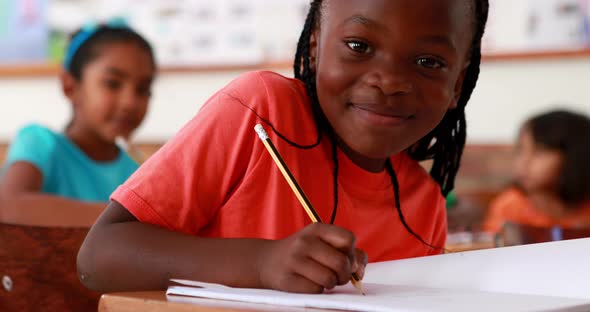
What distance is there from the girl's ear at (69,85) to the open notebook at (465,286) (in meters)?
1.81

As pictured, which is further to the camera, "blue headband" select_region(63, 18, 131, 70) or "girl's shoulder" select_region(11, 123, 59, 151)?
"blue headband" select_region(63, 18, 131, 70)

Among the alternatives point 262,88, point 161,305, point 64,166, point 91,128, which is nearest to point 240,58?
point 91,128

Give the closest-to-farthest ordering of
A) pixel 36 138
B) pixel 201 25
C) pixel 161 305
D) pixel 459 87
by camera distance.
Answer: pixel 161 305 → pixel 459 87 → pixel 36 138 → pixel 201 25

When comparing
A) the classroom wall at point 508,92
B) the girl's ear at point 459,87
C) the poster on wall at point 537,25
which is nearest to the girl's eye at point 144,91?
the classroom wall at point 508,92

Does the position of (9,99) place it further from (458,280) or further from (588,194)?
(458,280)

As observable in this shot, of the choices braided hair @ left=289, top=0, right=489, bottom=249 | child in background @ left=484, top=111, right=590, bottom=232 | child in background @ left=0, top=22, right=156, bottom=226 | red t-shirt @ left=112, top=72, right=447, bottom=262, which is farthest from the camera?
child in background @ left=484, top=111, right=590, bottom=232

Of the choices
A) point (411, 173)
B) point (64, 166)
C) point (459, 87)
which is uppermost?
point (459, 87)

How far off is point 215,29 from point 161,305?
304cm

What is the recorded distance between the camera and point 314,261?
0.67 m

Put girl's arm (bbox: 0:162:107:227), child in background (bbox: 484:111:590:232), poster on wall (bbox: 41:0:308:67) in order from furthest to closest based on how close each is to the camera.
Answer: poster on wall (bbox: 41:0:308:67), child in background (bbox: 484:111:590:232), girl's arm (bbox: 0:162:107:227)

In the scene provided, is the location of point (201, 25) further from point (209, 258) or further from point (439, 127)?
point (209, 258)

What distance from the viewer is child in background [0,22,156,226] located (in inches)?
80.9

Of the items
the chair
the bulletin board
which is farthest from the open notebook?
the bulletin board

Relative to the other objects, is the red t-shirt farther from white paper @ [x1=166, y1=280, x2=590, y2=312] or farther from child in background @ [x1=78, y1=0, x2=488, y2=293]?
white paper @ [x1=166, y1=280, x2=590, y2=312]
